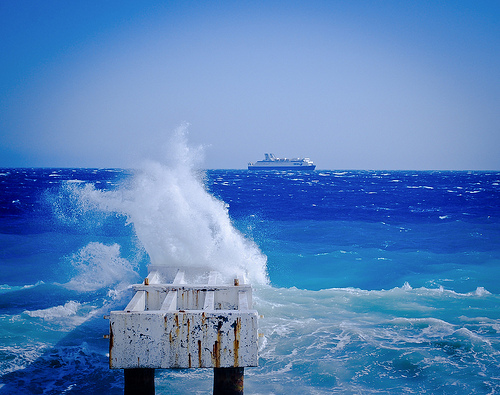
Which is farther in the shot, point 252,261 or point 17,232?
point 17,232

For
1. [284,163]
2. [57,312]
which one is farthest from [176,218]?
[284,163]

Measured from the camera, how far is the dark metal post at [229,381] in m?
5.39

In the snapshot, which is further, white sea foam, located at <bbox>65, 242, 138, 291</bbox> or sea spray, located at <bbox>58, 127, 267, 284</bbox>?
white sea foam, located at <bbox>65, 242, 138, 291</bbox>

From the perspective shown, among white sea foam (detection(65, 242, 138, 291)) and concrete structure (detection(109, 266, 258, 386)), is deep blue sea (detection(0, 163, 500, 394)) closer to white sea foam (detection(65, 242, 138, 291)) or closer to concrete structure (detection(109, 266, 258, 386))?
white sea foam (detection(65, 242, 138, 291))

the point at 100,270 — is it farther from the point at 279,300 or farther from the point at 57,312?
the point at 279,300

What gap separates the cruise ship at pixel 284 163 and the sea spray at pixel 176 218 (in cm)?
13311

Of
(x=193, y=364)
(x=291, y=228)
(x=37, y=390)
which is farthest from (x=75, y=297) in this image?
(x=291, y=228)

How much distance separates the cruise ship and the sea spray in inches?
5240

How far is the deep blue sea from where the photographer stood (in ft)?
23.8

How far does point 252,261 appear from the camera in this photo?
1473 cm

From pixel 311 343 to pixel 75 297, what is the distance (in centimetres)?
746

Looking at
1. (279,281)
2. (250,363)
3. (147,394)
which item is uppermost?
(250,363)

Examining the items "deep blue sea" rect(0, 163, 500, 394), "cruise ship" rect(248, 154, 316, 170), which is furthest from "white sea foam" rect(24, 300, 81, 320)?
"cruise ship" rect(248, 154, 316, 170)

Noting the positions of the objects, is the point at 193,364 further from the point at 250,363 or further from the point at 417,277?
the point at 417,277
